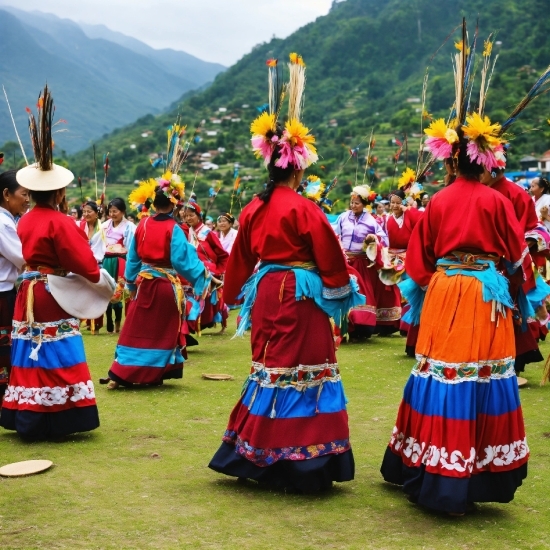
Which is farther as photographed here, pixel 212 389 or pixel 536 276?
pixel 212 389

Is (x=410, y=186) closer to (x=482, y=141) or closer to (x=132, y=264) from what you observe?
(x=132, y=264)

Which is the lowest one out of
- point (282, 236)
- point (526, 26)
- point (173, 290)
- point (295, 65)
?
point (173, 290)

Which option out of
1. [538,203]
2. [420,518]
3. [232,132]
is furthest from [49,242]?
[232,132]

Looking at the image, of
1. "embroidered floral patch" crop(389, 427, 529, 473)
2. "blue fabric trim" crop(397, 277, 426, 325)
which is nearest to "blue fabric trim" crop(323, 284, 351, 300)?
"blue fabric trim" crop(397, 277, 426, 325)

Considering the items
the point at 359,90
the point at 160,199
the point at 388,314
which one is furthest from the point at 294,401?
the point at 359,90

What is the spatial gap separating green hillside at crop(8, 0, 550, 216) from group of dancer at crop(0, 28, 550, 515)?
28.6 metres

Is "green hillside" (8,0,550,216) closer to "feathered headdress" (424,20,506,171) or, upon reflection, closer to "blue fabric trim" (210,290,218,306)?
"blue fabric trim" (210,290,218,306)

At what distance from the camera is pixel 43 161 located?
6641 millimetres

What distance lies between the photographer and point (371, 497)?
17.6 feet

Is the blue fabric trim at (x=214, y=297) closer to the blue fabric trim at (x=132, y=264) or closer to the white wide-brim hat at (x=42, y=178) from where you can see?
the blue fabric trim at (x=132, y=264)

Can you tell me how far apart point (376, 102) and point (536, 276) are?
55.1m

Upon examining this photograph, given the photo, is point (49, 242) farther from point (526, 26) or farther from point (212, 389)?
point (526, 26)

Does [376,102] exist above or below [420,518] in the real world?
above

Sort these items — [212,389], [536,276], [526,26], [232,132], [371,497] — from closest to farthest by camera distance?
[371,497], [536,276], [212,389], [232,132], [526,26]
